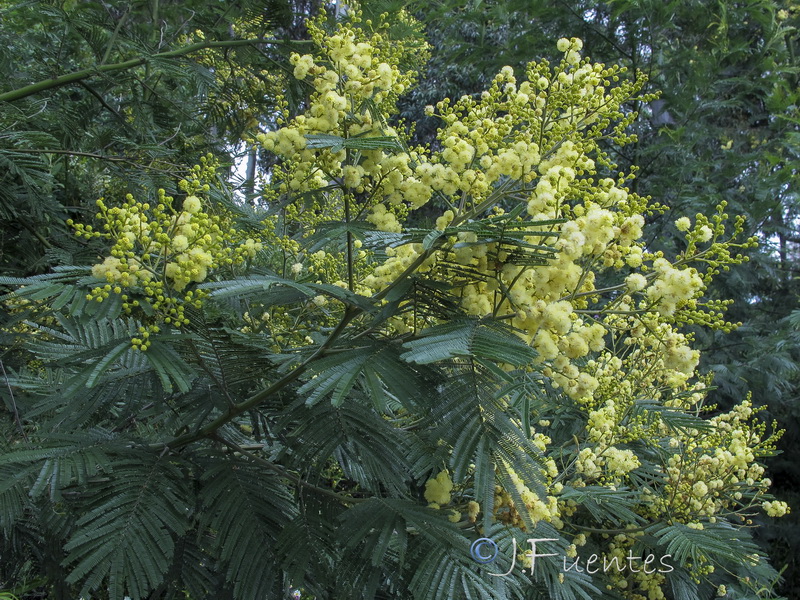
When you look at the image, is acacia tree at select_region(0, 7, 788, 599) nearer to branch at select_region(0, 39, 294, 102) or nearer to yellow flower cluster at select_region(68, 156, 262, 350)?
yellow flower cluster at select_region(68, 156, 262, 350)

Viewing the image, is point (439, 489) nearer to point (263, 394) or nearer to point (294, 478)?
point (294, 478)

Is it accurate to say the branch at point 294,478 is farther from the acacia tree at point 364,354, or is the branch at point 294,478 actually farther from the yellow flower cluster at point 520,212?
the yellow flower cluster at point 520,212

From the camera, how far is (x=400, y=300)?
133 cm

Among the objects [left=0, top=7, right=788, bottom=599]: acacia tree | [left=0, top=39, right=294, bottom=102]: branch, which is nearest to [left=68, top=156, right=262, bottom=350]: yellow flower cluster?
[left=0, top=7, right=788, bottom=599]: acacia tree

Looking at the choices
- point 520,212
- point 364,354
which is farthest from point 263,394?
point 520,212

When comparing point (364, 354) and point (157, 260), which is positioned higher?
point (157, 260)

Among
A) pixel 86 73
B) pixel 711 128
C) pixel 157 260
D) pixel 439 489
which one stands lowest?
pixel 439 489

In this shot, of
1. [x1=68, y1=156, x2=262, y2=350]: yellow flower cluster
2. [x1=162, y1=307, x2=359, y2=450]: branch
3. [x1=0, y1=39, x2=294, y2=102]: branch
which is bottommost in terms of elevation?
[x1=162, y1=307, x2=359, y2=450]: branch

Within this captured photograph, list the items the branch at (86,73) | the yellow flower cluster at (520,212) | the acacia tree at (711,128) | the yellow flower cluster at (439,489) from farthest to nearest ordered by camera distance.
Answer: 1. the acacia tree at (711,128)
2. the branch at (86,73)
3. the yellow flower cluster at (439,489)
4. the yellow flower cluster at (520,212)

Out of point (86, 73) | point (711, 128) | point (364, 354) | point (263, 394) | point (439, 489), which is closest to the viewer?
point (364, 354)

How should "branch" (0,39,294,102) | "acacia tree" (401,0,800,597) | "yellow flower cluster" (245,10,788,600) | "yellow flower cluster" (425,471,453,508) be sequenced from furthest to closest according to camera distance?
"acacia tree" (401,0,800,597), "branch" (0,39,294,102), "yellow flower cluster" (425,471,453,508), "yellow flower cluster" (245,10,788,600)

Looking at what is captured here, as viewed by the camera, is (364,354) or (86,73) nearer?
(364,354)

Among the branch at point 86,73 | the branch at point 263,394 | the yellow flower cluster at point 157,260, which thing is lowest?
the branch at point 263,394

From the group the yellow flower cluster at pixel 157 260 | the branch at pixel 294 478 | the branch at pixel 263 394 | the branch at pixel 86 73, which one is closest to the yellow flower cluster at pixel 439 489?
the branch at pixel 294 478
